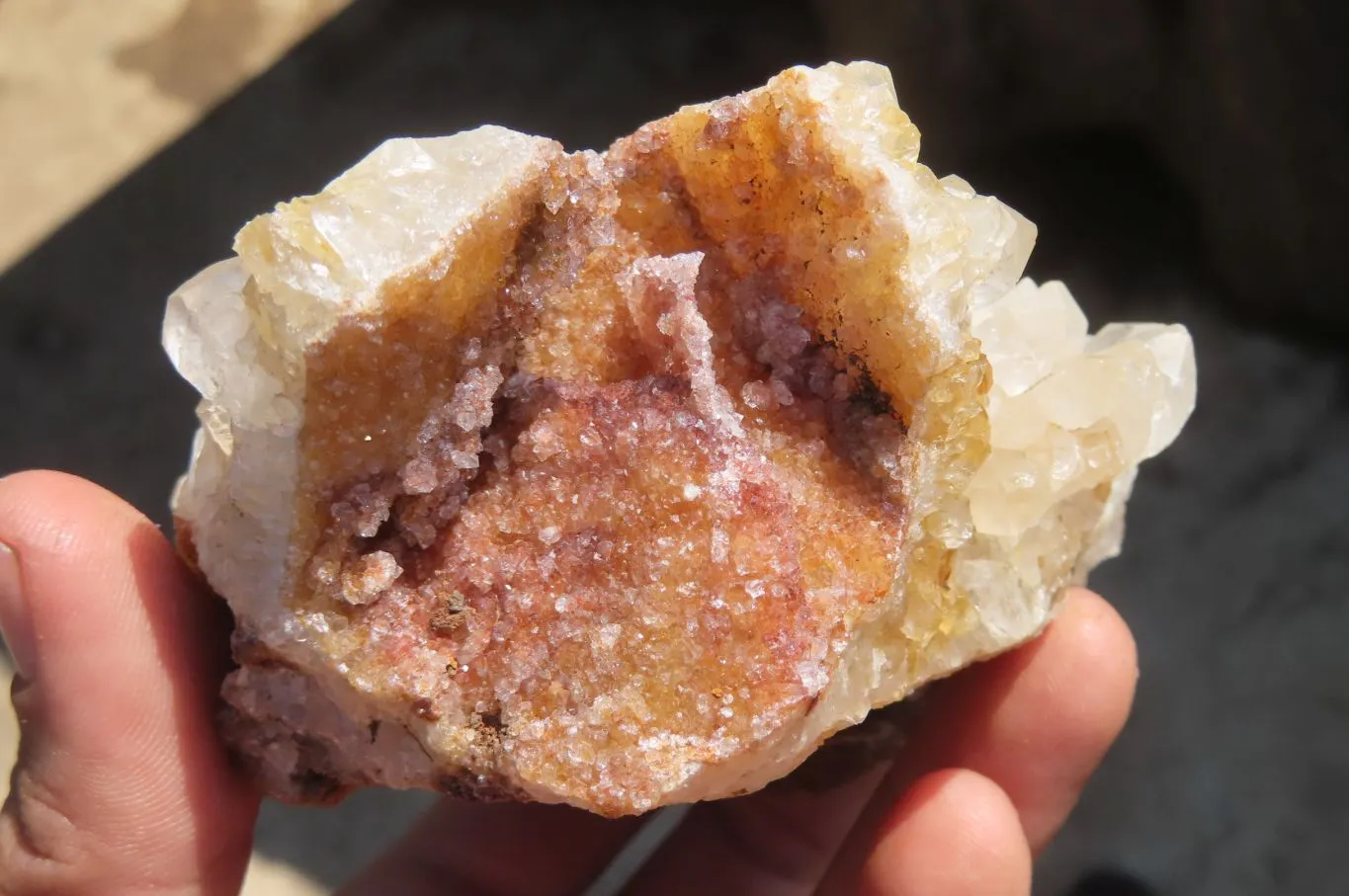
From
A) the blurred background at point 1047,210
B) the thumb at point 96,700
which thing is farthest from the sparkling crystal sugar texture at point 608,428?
the blurred background at point 1047,210

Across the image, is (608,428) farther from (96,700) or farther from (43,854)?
(43,854)

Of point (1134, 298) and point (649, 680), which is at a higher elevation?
point (649, 680)

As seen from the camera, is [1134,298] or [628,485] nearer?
[628,485]

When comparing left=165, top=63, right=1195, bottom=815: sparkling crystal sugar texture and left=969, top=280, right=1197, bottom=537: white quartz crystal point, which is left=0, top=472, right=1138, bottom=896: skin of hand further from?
left=969, top=280, right=1197, bottom=537: white quartz crystal point

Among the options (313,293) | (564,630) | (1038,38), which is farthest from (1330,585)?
(313,293)

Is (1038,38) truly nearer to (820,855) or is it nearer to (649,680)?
(820,855)

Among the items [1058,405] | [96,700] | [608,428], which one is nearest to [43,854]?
[96,700]

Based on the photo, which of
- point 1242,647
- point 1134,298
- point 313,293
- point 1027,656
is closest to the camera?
point 313,293
